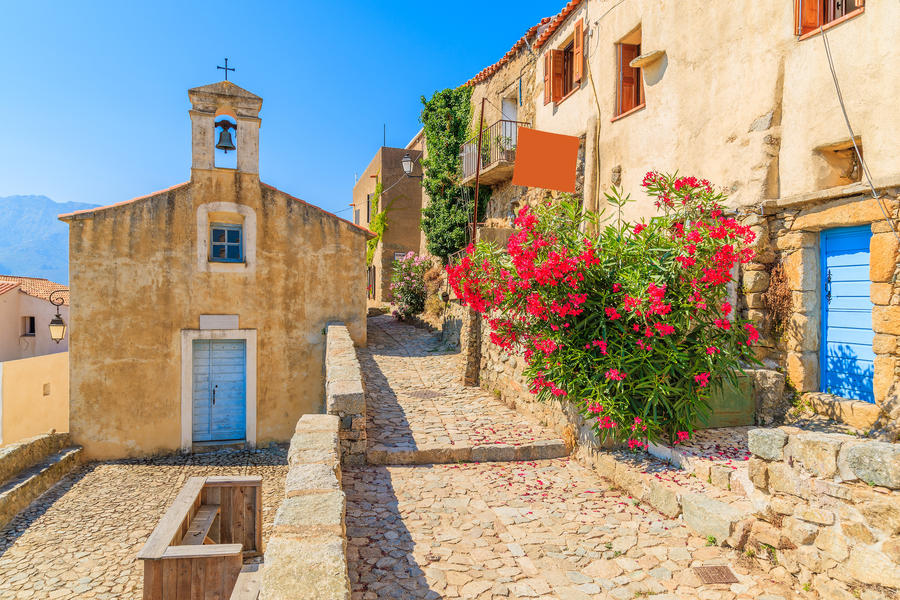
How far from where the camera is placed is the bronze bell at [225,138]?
11461 mm

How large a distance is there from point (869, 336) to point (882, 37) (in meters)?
3.12

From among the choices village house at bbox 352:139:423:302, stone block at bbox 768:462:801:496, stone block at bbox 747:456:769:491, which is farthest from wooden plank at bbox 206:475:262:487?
village house at bbox 352:139:423:302

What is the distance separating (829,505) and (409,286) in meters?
→ 15.1

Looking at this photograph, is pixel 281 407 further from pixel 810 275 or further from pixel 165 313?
pixel 810 275

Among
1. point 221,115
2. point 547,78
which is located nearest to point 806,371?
point 547,78

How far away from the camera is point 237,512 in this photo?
598 centimetres

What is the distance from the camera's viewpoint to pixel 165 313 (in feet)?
37.0

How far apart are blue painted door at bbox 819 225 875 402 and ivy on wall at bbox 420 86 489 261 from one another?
37.2ft

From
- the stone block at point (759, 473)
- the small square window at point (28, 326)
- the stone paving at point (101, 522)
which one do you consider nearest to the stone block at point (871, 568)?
the stone block at point (759, 473)

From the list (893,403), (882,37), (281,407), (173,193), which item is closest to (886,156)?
(882,37)

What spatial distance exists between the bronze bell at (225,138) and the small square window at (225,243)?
5.46 feet

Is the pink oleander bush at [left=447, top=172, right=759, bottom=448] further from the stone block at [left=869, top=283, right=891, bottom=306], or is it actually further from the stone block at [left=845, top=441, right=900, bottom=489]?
the stone block at [left=845, top=441, right=900, bottom=489]

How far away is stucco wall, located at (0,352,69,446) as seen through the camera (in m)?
14.6

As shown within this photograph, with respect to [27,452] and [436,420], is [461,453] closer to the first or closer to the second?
[436,420]
